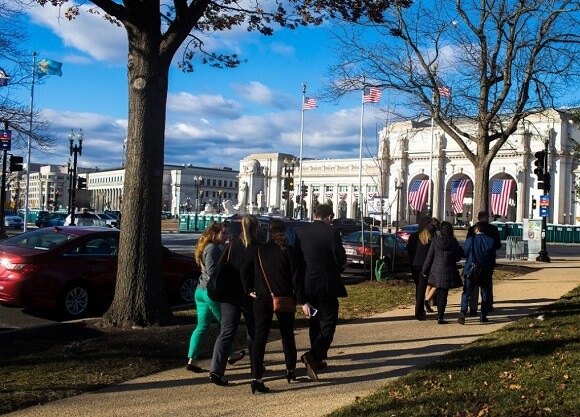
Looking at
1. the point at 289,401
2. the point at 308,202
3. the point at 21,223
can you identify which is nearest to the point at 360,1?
Answer: the point at 289,401

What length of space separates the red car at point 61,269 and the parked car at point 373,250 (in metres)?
8.79

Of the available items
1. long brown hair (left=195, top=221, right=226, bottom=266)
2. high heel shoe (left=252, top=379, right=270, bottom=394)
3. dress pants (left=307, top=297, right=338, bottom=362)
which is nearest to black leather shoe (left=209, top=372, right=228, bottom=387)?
high heel shoe (left=252, top=379, right=270, bottom=394)

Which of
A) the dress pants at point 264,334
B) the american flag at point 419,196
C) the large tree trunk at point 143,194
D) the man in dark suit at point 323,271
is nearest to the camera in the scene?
the dress pants at point 264,334

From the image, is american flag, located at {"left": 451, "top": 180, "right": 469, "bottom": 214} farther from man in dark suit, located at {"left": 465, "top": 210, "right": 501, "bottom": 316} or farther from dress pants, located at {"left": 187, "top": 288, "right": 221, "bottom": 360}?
dress pants, located at {"left": 187, "top": 288, "right": 221, "bottom": 360}

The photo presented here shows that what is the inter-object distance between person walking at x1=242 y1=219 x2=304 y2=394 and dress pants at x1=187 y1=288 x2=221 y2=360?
0.71 m

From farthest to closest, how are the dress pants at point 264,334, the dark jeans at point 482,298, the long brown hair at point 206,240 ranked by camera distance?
the dark jeans at point 482,298, the long brown hair at point 206,240, the dress pants at point 264,334

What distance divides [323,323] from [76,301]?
18.3 feet

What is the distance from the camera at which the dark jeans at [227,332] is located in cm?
675

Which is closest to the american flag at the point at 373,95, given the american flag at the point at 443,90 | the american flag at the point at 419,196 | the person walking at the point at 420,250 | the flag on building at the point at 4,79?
the american flag at the point at 443,90

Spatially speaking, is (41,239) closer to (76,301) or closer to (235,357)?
(76,301)

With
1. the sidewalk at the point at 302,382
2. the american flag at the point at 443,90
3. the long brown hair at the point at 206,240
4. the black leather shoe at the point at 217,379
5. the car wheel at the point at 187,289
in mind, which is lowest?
the sidewalk at the point at 302,382

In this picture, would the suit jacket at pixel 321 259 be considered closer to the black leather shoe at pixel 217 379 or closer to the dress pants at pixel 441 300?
the black leather shoe at pixel 217 379

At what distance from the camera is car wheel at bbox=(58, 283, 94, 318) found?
11.1 m

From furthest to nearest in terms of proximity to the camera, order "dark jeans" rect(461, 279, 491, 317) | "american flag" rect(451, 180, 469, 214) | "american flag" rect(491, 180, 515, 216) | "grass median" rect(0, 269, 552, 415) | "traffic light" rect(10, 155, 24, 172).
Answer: "american flag" rect(451, 180, 469, 214) → "american flag" rect(491, 180, 515, 216) → "traffic light" rect(10, 155, 24, 172) → "dark jeans" rect(461, 279, 491, 317) → "grass median" rect(0, 269, 552, 415)
